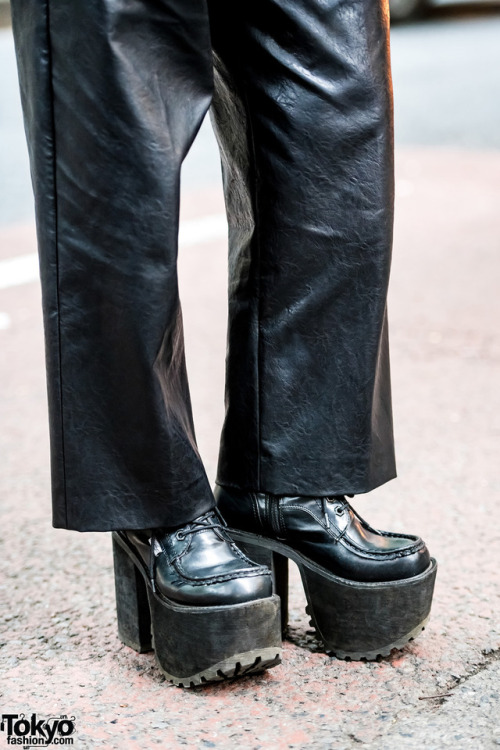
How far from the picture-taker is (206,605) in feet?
4.62

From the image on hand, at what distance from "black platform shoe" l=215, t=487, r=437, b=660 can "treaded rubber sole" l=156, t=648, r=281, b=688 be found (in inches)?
5.2

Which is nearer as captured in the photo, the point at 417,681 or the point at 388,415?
the point at 417,681

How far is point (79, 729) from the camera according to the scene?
4.46 feet

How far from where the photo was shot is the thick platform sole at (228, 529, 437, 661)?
1.50m

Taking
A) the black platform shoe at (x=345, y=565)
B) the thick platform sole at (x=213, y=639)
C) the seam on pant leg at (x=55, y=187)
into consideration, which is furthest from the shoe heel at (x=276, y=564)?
the seam on pant leg at (x=55, y=187)

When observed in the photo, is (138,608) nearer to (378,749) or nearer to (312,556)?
(312,556)

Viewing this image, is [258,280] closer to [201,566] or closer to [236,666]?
[201,566]

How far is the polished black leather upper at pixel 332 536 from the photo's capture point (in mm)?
1511

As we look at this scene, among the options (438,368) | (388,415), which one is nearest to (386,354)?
(388,415)

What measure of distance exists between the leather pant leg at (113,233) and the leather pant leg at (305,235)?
0.11m

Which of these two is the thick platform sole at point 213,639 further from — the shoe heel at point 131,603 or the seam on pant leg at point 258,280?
the seam on pant leg at point 258,280

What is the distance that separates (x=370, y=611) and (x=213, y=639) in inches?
9.4

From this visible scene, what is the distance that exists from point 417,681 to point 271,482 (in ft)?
1.08

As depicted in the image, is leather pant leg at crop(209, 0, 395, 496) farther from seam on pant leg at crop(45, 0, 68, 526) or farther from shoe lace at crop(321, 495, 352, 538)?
seam on pant leg at crop(45, 0, 68, 526)
